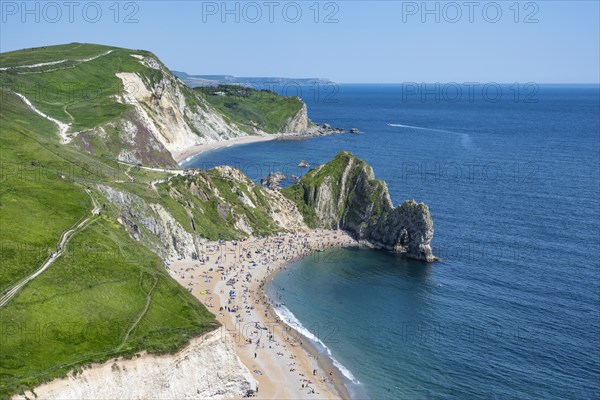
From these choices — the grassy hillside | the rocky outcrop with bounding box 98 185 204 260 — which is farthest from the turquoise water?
the grassy hillside

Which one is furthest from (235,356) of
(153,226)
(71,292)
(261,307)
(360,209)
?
(360,209)

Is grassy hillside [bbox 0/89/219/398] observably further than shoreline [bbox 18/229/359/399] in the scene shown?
No

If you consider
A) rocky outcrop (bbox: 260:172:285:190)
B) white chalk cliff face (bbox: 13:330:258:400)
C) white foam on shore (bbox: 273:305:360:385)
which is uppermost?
rocky outcrop (bbox: 260:172:285:190)

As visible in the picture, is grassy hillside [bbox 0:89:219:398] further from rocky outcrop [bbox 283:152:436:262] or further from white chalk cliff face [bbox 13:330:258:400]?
rocky outcrop [bbox 283:152:436:262]

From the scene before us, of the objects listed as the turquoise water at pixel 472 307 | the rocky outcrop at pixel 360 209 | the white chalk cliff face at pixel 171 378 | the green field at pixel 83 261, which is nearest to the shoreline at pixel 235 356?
the white chalk cliff face at pixel 171 378

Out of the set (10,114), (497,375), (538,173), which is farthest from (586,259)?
(10,114)

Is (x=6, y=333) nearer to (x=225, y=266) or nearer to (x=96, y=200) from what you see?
(x=96, y=200)
